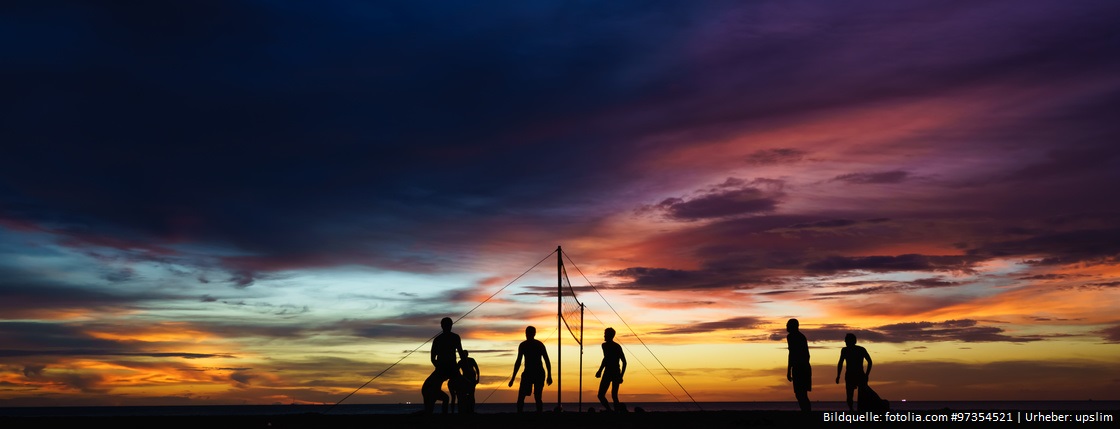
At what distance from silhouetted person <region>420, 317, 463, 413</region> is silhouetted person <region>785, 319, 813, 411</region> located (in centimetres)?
777

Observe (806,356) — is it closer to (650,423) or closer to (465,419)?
(650,423)

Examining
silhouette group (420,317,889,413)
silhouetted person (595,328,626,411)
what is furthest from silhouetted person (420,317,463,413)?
silhouetted person (595,328,626,411)

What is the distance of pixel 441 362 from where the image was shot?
2209 cm

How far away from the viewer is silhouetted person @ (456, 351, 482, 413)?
22.7 m

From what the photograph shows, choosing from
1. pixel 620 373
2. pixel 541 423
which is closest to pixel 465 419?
pixel 541 423

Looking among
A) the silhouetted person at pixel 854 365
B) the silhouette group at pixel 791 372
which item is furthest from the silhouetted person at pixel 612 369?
the silhouetted person at pixel 854 365

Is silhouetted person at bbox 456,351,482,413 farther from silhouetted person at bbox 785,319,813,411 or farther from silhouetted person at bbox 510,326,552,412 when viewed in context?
silhouetted person at bbox 785,319,813,411

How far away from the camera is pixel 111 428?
17938 mm

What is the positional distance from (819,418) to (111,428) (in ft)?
46.7

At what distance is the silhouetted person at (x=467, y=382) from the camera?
22688 mm

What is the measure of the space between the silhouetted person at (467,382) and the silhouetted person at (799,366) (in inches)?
297

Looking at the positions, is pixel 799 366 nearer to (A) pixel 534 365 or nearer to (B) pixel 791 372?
(B) pixel 791 372

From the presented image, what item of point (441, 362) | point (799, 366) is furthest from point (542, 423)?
point (799, 366)

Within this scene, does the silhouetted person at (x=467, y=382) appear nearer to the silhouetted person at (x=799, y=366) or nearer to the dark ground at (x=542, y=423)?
the dark ground at (x=542, y=423)
